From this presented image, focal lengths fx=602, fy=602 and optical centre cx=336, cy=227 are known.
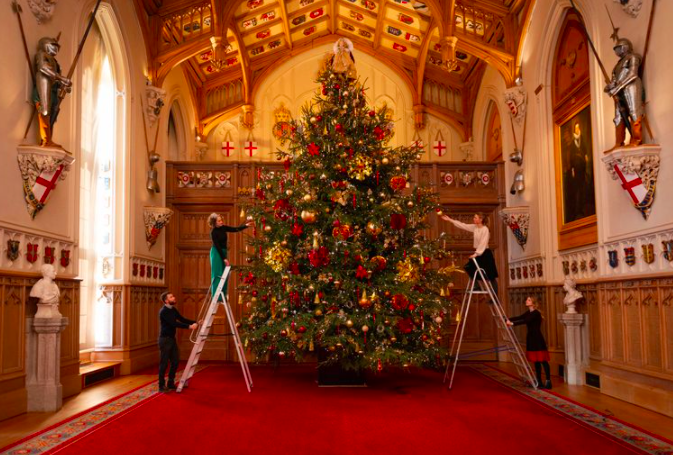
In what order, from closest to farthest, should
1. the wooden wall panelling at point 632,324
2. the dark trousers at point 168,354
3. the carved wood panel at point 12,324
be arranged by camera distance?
1. the carved wood panel at point 12,324
2. the wooden wall panelling at point 632,324
3. the dark trousers at point 168,354

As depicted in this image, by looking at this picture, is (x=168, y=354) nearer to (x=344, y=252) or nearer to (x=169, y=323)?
(x=169, y=323)

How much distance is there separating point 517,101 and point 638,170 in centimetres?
497

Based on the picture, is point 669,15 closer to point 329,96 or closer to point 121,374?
point 329,96

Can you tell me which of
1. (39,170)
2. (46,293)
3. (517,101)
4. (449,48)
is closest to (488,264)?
(517,101)

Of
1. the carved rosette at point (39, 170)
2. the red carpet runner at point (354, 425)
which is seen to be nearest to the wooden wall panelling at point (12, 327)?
the carved rosette at point (39, 170)

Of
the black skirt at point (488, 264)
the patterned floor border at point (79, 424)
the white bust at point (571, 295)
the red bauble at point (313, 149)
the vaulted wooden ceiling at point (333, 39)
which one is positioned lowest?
the patterned floor border at point (79, 424)

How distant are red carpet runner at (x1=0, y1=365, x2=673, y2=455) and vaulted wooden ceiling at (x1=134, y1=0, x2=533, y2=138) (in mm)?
6834

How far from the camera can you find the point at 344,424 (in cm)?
629

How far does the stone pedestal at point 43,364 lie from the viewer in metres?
7.25

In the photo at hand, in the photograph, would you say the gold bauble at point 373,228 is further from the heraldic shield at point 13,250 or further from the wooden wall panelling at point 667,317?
the heraldic shield at point 13,250

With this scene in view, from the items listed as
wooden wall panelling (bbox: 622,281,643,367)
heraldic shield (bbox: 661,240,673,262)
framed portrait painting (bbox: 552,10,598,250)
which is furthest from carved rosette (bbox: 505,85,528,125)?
heraldic shield (bbox: 661,240,673,262)

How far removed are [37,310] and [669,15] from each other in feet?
27.2

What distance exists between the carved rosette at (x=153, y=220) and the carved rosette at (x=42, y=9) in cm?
457

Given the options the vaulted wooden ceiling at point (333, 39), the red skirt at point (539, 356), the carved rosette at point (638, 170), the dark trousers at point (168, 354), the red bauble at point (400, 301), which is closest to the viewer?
the carved rosette at point (638, 170)
